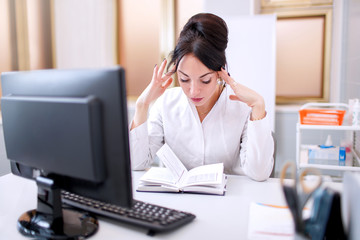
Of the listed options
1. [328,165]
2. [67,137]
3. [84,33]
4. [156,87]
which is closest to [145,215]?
[67,137]

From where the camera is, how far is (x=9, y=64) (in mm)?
2775

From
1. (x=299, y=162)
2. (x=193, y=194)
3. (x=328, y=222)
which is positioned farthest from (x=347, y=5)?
(x=328, y=222)

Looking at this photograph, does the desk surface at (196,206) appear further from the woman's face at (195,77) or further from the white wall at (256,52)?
the white wall at (256,52)

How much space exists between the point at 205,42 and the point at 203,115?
39 centimetres

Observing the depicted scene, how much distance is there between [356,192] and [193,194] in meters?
0.58

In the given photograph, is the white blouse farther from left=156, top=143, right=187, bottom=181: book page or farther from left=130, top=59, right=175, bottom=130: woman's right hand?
left=156, top=143, right=187, bottom=181: book page

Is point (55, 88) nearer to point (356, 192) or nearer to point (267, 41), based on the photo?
point (356, 192)

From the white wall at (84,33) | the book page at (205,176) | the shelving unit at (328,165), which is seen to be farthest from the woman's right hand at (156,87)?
the white wall at (84,33)

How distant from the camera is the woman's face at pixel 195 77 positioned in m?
1.30

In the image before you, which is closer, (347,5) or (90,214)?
(90,214)

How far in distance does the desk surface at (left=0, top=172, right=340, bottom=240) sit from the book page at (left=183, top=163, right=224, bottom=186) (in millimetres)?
50

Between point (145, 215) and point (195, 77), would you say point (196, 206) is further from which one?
point (195, 77)

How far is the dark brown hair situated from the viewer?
1.29m

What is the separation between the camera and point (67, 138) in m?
0.75
